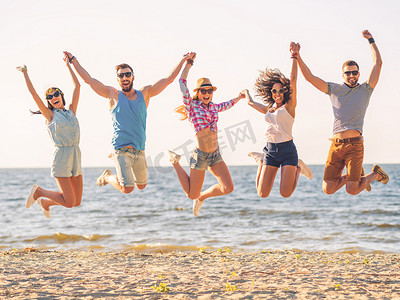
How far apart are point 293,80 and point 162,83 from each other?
2493 mm

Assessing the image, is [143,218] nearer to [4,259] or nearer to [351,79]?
[4,259]

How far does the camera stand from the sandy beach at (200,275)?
10953 mm

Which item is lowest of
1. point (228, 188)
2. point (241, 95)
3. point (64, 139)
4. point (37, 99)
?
point (228, 188)

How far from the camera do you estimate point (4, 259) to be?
15.2m

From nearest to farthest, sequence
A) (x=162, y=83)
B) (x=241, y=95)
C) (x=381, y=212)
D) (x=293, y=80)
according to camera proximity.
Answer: (x=293, y=80)
(x=162, y=83)
(x=241, y=95)
(x=381, y=212)

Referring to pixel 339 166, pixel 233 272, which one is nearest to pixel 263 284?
pixel 233 272

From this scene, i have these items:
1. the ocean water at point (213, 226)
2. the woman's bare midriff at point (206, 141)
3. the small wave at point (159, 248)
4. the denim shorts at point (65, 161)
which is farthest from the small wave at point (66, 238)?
the woman's bare midriff at point (206, 141)

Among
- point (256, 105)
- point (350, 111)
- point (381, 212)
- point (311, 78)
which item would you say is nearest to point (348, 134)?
point (350, 111)

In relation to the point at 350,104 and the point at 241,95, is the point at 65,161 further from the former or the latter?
the point at 350,104

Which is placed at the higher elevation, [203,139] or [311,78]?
[311,78]

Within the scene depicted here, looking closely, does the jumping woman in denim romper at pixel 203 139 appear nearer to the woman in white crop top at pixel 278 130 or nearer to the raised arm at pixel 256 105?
the raised arm at pixel 256 105

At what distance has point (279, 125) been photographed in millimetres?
8773

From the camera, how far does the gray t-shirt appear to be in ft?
27.9

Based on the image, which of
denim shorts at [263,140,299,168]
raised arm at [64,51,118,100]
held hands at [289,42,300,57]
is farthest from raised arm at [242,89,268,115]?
raised arm at [64,51,118,100]
